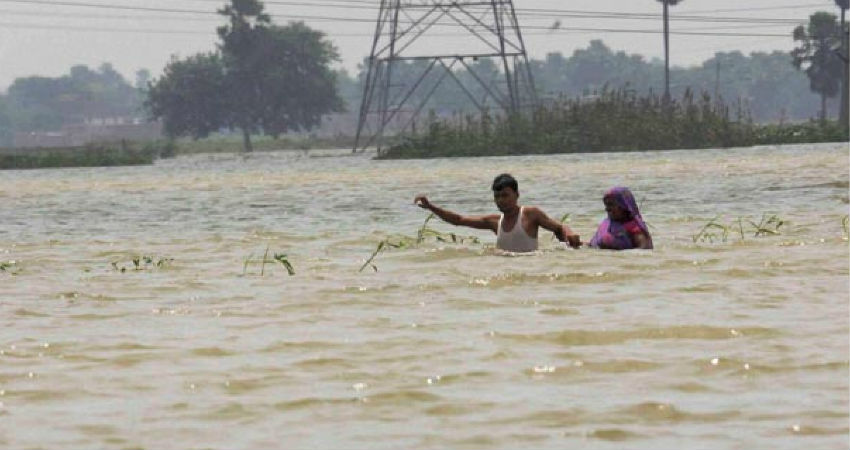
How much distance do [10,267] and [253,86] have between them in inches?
4667

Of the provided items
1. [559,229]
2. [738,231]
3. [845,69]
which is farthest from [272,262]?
[845,69]

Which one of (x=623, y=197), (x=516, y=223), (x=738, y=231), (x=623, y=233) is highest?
(x=623, y=197)

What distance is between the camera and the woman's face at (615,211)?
54.3 ft

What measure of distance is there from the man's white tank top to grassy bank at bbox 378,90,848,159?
4287 centimetres

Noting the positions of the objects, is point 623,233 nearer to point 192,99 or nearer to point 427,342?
point 427,342

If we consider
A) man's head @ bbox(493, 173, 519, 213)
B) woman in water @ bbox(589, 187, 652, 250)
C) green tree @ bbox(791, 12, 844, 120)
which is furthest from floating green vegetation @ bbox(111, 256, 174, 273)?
green tree @ bbox(791, 12, 844, 120)

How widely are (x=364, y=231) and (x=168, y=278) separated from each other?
23.8 feet

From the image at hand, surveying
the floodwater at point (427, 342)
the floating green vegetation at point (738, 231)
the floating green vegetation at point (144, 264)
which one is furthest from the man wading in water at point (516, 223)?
the floating green vegetation at point (144, 264)

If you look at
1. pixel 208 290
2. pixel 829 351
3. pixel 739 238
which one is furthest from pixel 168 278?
pixel 829 351

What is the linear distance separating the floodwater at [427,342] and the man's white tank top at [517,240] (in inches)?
6.6

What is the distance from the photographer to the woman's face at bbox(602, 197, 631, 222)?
16.6m

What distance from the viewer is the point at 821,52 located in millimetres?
108375

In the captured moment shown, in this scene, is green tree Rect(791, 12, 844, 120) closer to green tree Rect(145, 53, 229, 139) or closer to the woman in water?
green tree Rect(145, 53, 229, 139)

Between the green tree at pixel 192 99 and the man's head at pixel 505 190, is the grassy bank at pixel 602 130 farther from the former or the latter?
the green tree at pixel 192 99
